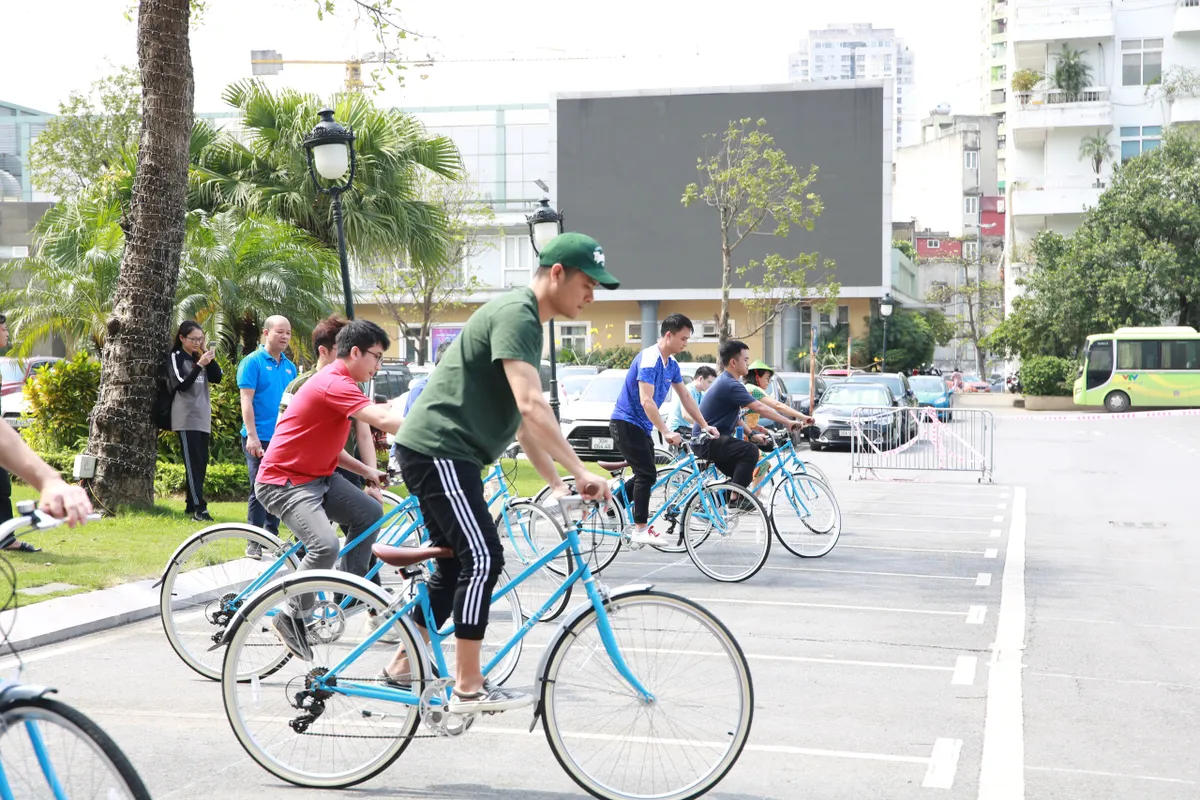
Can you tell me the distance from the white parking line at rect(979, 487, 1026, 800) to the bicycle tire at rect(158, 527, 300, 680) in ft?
11.0

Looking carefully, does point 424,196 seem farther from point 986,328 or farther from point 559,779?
point 986,328

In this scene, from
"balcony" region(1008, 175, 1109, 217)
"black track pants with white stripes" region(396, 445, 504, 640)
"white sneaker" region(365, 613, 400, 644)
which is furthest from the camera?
"balcony" region(1008, 175, 1109, 217)

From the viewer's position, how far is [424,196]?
46281mm

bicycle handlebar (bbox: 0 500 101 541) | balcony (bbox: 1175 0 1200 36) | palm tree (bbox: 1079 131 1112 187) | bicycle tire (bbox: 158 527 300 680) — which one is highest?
balcony (bbox: 1175 0 1200 36)

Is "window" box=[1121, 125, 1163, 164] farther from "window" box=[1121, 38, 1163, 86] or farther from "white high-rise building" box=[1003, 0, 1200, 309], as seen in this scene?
"window" box=[1121, 38, 1163, 86]

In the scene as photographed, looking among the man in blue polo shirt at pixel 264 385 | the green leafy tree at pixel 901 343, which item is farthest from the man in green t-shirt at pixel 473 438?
the green leafy tree at pixel 901 343

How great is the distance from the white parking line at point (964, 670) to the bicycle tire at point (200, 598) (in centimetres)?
339

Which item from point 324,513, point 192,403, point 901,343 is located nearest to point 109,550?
point 192,403

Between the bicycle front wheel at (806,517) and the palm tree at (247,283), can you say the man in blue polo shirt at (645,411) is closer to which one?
the bicycle front wheel at (806,517)

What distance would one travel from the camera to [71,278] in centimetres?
1730

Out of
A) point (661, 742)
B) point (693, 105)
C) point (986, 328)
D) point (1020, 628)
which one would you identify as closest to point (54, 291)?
point (1020, 628)

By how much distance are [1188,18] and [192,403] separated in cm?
5610

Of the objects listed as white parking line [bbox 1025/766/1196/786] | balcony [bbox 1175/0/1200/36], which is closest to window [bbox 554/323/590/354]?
balcony [bbox 1175/0/1200/36]

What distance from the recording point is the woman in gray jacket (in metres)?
12.2
